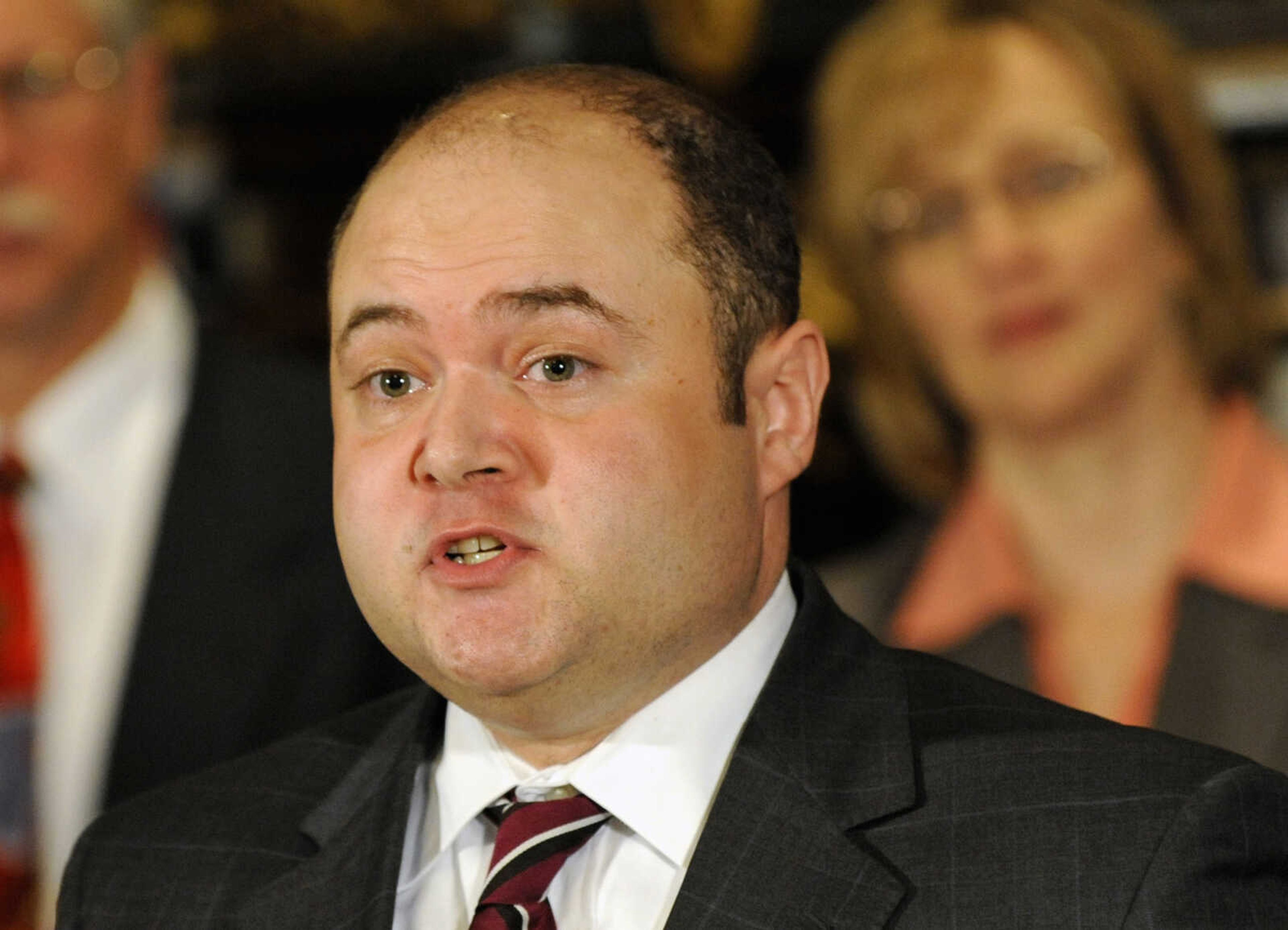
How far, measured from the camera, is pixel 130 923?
7.08 feet

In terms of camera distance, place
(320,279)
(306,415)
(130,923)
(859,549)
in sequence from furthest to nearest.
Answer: (320,279)
(859,549)
(306,415)
(130,923)

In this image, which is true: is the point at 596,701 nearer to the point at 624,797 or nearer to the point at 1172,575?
the point at 624,797

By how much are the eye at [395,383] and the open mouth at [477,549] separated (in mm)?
189

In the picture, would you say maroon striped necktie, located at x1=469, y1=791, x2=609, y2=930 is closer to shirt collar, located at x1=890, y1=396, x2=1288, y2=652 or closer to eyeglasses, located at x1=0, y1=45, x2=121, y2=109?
shirt collar, located at x1=890, y1=396, x2=1288, y2=652

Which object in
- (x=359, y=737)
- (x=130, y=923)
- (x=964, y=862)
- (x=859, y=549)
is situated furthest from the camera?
(x=859, y=549)

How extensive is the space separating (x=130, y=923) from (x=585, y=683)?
2.12 ft

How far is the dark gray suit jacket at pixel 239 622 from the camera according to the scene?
319 cm

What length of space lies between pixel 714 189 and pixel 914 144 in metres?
1.61

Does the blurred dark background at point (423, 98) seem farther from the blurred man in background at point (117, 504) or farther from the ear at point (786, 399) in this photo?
the ear at point (786, 399)

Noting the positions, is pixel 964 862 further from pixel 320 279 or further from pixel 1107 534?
pixel 320 279

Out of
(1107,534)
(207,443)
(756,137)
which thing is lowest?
(1107,534)

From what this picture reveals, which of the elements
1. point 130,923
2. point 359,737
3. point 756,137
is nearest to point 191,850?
point 130,923

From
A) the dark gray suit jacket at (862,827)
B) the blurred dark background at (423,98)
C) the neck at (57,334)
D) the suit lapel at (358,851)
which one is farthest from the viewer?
the blurred dark background at (423,98)

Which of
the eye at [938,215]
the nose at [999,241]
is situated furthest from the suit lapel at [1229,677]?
the eye at [938,215]
